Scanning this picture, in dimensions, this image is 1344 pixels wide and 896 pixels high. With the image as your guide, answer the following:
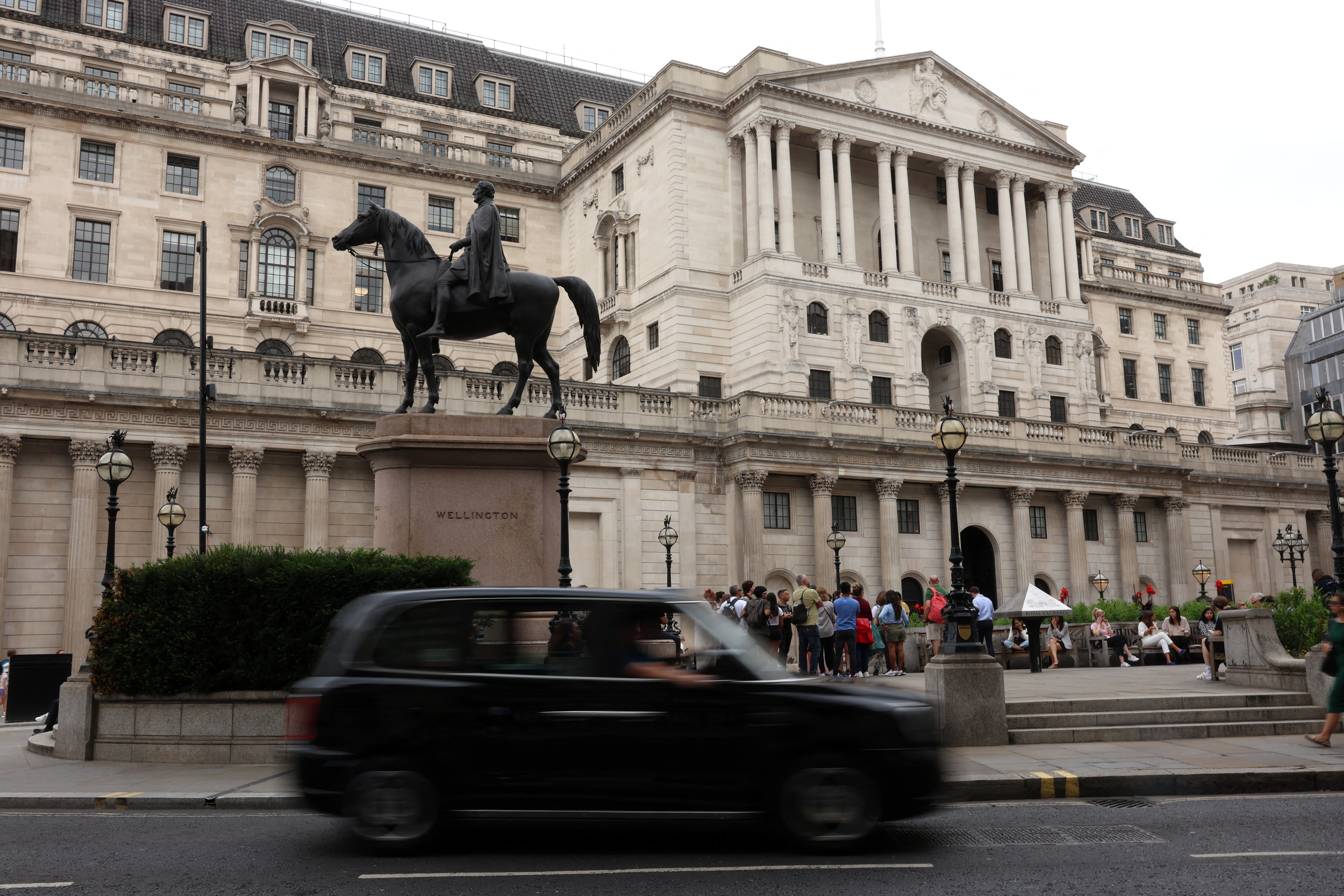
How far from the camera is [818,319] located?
160 ft

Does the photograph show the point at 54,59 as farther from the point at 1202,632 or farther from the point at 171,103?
the point at 1202,632

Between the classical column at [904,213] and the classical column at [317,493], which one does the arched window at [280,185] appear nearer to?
the classical column at [317,493]

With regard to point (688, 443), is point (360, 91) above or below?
above

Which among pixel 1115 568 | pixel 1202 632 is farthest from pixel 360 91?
pixel 1202 632

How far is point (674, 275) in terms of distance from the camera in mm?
48594

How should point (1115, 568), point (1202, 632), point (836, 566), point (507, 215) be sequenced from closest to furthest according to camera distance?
point (1202, 632) → point (836, 566) → point (1115, 568) → point (507, 215)

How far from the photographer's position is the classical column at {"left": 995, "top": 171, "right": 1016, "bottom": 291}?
179 ft

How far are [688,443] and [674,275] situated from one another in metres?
11.4

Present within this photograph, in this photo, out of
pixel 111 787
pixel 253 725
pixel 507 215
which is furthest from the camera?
pixel 507 215

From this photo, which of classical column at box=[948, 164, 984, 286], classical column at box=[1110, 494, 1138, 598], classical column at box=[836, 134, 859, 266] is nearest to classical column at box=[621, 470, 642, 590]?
classical column at box=[836, 134, 859, 266]

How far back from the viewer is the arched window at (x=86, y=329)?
152ft

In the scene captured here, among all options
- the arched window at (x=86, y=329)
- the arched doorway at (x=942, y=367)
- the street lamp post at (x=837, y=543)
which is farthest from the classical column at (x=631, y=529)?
the arched window at (x=86, y=329)

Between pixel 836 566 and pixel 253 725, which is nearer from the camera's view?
pixel 253 725

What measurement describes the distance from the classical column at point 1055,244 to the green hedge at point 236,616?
49157 mm
